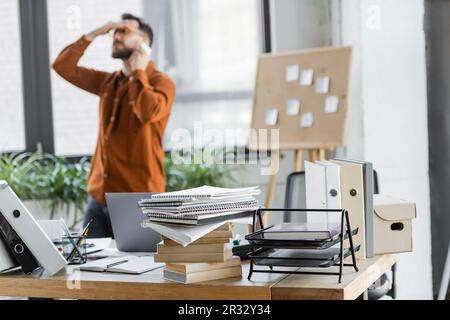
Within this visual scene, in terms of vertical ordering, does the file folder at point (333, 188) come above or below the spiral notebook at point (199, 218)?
above

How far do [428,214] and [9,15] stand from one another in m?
3.04

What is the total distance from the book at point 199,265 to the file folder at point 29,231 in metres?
0.35

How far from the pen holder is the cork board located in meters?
2.16

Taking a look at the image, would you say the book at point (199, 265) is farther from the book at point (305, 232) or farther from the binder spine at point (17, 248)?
the binder spine at point (17, 248)

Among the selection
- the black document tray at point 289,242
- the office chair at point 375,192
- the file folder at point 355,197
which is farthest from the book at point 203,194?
the office chair at point 375,192

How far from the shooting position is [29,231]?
215cm

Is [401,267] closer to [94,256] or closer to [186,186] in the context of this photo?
[186,186]

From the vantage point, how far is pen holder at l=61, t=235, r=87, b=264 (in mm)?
2367

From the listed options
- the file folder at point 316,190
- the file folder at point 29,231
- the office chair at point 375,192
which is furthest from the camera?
the office chair at point 375,192

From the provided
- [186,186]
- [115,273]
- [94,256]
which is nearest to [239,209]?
[115,273]

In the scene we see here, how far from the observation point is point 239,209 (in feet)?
7.07

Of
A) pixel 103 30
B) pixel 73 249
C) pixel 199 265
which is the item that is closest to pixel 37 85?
pixel 103 30

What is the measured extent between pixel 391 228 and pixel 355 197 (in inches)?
9.4

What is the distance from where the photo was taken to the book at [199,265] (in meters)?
2.00
